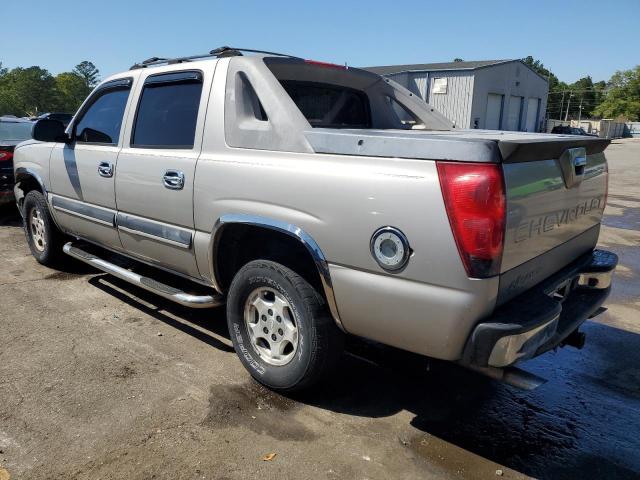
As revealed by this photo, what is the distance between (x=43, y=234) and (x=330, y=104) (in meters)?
3.54

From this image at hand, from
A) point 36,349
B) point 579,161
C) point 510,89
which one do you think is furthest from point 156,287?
point 510,89

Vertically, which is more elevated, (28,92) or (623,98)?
(623,98)

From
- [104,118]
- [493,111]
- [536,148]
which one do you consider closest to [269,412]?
[536,148]

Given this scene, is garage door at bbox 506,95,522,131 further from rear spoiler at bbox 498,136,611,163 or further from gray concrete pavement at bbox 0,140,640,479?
rear spoiler at bbox 498,136,611,163

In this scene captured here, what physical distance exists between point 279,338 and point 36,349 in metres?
1.96

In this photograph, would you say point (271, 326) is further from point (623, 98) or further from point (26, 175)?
point (623, 98)

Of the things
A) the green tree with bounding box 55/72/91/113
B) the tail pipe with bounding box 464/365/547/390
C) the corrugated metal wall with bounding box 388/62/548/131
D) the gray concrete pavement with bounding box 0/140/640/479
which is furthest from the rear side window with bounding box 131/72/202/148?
the green tree with bounding box 55/72/91/113

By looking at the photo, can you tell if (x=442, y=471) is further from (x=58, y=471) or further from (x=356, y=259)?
(x=58, y=471)

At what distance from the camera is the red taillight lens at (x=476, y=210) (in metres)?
2.25

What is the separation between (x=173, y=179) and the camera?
3.54 m

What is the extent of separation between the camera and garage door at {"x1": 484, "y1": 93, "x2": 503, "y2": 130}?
3812 centimetres

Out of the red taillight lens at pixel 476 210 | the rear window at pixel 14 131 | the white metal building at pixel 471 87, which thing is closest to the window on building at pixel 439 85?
the white metal building at pixel 471 87

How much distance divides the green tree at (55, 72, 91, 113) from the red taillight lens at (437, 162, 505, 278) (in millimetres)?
89938

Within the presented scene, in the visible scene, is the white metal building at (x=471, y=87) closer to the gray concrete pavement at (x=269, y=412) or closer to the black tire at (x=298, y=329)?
the gray concrete pavement at (x=269, y=412)
